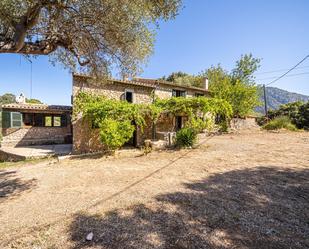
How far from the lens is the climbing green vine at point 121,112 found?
11258 millimetres

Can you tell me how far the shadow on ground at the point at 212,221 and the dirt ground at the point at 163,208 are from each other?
18 millimetres

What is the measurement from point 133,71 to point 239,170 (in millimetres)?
5730

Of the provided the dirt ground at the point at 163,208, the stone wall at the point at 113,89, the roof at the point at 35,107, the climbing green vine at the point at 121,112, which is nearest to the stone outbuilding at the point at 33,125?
the roof at the point at 35,107

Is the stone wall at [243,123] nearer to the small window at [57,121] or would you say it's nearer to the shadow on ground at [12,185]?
the small window at [57,121]

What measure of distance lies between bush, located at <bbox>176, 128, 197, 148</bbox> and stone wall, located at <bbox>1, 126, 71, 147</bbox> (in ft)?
36.0

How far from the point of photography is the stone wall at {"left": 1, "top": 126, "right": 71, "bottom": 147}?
14.8 metres

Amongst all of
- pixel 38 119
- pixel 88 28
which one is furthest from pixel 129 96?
pixel 88 28

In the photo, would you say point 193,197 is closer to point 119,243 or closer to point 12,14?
point 119,243

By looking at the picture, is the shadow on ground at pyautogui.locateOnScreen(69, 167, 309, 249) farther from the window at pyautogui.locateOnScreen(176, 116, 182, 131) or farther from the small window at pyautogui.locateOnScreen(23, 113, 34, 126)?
the small window at pyautogui.locateOnScreen(23, 113, 34, 126)

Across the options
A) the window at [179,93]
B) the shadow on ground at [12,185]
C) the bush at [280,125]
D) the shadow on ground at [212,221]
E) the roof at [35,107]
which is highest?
the window at [179,93]

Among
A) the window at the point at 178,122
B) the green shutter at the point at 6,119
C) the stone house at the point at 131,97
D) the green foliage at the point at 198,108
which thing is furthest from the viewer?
the window at the point at 178,122

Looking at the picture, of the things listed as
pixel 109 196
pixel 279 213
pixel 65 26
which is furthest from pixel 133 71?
pixel 279 213

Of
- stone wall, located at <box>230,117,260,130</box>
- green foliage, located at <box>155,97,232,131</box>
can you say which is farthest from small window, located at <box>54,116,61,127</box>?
stone wall, located at <box>230,117,260,130</box>

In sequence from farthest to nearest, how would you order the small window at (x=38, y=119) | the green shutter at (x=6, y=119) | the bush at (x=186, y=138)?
the small window at (x=38, y=119), the green shutter at (x=6, y=119), the bush at (x=186, y=138)
